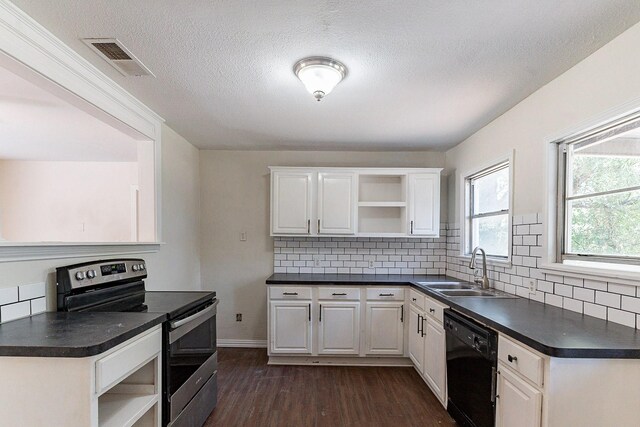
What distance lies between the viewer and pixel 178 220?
326 centimetres

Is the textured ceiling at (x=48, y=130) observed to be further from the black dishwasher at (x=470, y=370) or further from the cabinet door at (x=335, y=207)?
the black dishwasher at (x=470, y=370)

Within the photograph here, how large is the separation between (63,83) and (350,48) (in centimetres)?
158

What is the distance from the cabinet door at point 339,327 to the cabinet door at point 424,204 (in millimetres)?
1112

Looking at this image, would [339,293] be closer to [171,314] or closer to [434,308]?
[434,308]

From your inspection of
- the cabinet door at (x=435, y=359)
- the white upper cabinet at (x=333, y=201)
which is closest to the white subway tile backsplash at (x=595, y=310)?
the cabinet door at (x=435, y=359)

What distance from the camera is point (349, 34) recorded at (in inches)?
62.9

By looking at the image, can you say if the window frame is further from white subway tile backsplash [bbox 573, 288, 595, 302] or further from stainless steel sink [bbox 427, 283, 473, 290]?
white subway tile backsplash [bbox 573, 288, 595, 302]

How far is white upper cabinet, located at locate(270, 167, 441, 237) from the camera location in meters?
3.56

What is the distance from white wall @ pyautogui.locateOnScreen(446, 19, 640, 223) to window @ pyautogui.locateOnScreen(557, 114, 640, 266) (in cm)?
12

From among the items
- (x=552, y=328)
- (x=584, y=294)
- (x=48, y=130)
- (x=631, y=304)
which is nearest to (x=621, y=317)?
(x=631, y=304)

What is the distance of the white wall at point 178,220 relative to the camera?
9.57 ft

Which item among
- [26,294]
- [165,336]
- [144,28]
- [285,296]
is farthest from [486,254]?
[26,294]

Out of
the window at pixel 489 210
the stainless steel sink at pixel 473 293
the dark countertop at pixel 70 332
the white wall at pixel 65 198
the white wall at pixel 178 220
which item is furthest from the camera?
the white wall at pixel 65 198

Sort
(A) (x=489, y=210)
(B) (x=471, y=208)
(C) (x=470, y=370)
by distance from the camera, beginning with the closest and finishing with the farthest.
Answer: (C) (x=470, y=370)
(A) (x=489, y=210)
(B) (x=471, y=208)
